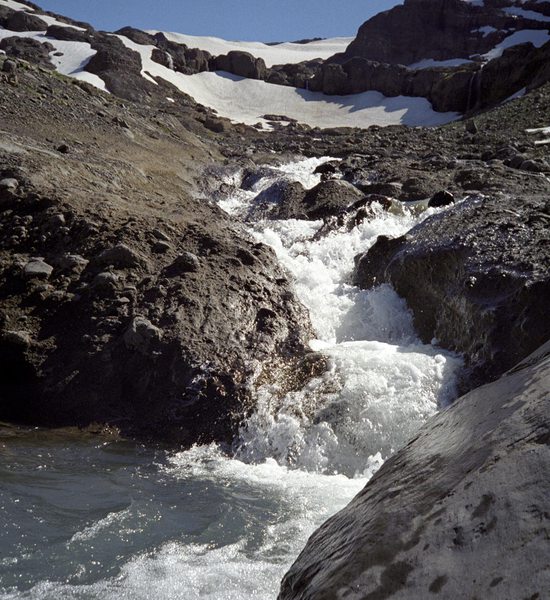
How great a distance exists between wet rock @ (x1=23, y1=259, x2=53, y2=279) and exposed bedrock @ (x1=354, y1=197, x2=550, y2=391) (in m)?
4.61

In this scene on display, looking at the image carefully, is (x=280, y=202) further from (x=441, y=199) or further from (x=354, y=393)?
(x=354, y=393)

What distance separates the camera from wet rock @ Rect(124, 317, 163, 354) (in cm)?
714

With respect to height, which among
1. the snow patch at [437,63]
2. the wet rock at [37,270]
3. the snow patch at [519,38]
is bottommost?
the wet rock at [37,270]

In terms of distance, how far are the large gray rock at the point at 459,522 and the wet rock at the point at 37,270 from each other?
19.3 ft

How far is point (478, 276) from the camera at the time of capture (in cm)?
800

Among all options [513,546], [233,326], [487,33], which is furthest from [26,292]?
[487,33]

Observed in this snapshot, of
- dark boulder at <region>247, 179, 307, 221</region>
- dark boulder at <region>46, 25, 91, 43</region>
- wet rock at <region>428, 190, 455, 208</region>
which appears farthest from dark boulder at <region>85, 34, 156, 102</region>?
wet rock at <region>428, 190, 455, 208</region>

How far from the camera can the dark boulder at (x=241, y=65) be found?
52406 millimetres

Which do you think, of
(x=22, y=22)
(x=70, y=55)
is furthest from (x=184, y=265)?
(x=22, y=22)

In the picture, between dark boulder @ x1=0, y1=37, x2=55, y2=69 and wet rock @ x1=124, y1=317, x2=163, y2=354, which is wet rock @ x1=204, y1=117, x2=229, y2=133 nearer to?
dark boulder @ x1=0, y1=37, x2=55, y2=69

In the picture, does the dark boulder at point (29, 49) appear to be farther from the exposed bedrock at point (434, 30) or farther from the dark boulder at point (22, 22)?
the exposed bedrock at point (434, 30)

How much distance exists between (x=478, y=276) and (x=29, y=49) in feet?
123

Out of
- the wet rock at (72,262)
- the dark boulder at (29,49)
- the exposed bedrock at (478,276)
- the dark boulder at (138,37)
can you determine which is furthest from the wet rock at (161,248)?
the dark boulder at (138,37)

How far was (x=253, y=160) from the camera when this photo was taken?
72.7ft
